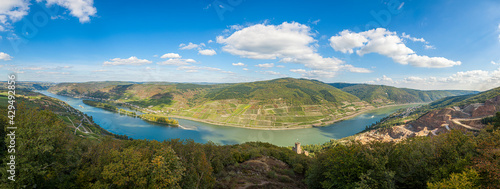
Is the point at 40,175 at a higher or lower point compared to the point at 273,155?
higher

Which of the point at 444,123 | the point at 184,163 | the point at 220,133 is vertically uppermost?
the point at 184,163

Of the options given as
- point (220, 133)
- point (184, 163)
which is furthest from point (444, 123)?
point (184, 163)

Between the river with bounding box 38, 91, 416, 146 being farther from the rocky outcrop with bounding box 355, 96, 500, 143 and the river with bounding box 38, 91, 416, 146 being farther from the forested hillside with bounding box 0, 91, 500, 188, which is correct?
the forested hillside with bounding box 0, 91, 500, 188

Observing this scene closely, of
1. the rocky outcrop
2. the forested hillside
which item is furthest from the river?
the forested hillside

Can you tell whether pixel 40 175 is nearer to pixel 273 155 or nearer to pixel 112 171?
pixel 112 171

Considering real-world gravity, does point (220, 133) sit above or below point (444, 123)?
below

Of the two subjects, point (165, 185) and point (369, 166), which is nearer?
point (165, 185)

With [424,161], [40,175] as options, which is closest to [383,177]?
[424,161]

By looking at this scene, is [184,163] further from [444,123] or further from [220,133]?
[444,123]

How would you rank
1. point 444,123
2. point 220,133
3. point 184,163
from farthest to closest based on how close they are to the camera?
point 220,133 → point 444,123 → point 184,163

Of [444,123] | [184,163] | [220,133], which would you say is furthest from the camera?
[220,133]

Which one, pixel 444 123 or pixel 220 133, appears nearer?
pixel 444 123
